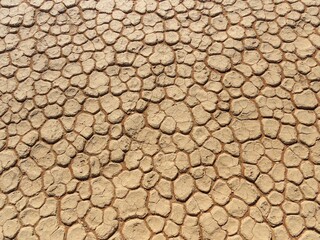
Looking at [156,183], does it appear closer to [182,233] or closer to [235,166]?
[182,233]

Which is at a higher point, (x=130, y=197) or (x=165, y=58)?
(x=165, y=58)

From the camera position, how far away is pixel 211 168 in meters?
2.64

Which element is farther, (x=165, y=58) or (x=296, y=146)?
(x=165, y=58)

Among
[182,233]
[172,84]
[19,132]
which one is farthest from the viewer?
[172,84]

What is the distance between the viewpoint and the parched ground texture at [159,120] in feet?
8.14

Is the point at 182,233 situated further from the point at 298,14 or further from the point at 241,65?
the point at 298,14

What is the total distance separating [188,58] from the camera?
10.2 ft

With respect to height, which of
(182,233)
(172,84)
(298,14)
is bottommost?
(182,233)

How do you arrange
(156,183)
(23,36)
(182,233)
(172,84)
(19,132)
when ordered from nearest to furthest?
(182,233), (156,183), (19,132), (172,84), (23,36)

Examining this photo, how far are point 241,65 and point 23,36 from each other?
1.77 meters

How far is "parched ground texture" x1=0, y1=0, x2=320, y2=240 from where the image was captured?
2482mm

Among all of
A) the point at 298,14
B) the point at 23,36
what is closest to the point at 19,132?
the point at 23,36

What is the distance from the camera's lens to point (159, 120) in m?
2.84

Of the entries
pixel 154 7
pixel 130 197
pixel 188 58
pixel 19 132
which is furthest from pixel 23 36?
pixel 130 197
